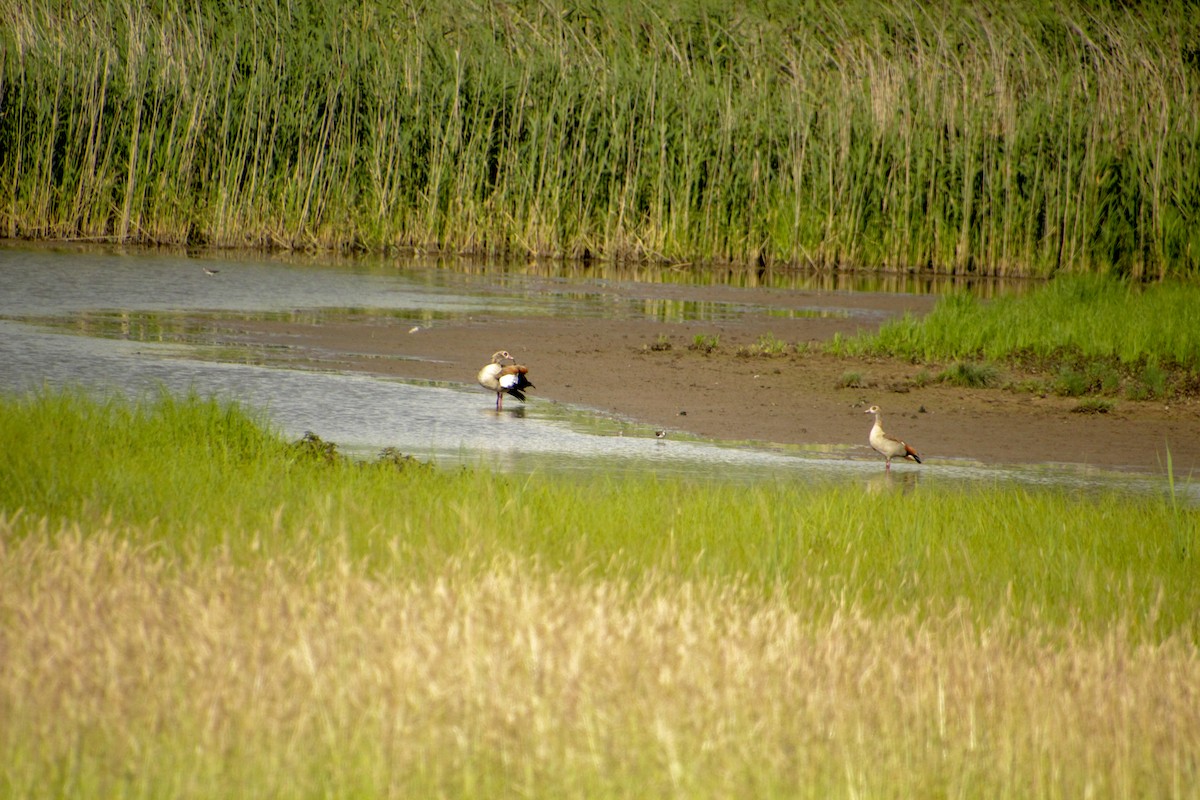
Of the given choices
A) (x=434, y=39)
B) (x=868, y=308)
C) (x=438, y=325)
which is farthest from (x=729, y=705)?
(x=434, y=39)

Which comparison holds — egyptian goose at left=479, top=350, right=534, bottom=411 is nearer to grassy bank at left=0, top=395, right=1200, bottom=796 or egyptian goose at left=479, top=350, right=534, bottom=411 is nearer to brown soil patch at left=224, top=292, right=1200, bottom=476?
brown soil patch at left=224, top=292, right=1200, bottom=476

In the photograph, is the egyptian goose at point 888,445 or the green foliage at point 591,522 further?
the egyptian goose at point 888,445

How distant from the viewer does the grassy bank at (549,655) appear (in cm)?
300

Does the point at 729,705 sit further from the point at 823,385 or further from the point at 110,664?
the point at 823,385

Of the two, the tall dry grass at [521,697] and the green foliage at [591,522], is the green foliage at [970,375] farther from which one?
the tall dry grass at [521,697]

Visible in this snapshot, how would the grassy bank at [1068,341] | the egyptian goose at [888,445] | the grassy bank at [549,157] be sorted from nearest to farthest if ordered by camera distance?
the egyptian goose at [888,445] < the grassy bank at [1068,341] < the grassy bank at [549,157]

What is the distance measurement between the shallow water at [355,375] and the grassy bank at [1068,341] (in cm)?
256

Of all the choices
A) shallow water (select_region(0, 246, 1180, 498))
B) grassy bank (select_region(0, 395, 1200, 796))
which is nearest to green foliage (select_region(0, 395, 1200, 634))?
grassy bank (select_region(0, 395, 1200, 796))

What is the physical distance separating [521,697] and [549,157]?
58.2 ft

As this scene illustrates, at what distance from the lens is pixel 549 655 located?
333 cm

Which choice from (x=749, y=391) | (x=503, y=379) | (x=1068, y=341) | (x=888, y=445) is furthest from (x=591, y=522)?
(x=1068, y=341)

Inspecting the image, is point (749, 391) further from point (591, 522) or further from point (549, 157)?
point (549, 157)

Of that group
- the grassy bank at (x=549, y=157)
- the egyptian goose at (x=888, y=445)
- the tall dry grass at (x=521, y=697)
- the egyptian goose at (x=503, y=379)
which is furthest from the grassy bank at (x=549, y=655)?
the grassy bank at (x=549, y=157)

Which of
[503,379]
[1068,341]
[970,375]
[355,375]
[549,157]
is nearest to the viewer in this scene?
[503,379]
